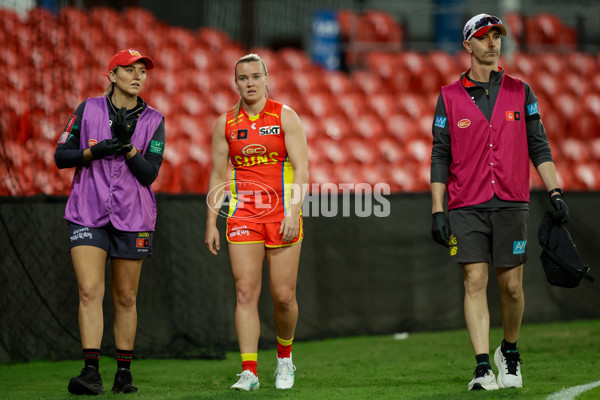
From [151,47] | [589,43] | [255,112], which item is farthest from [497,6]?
[255,112]

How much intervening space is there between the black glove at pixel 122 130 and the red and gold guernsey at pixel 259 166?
64 cm

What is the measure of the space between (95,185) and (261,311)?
3.28 meters

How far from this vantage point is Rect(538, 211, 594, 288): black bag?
15.8 feet

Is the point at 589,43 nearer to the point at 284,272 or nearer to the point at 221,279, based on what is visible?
the point at 221,279

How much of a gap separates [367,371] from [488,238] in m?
1.67

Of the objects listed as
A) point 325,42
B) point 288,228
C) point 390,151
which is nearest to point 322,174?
point 390,151

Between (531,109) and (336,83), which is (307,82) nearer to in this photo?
(336,83)

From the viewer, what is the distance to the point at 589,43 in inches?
655

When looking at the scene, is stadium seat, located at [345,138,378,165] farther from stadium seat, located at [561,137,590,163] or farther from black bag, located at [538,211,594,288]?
black bag, located at [538,211,594,288]

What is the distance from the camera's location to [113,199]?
16.1ft

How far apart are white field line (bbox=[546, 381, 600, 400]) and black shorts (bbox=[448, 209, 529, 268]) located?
754 mm

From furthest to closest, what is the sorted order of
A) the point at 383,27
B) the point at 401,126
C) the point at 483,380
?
the point at 383,27 < the point at 401,126 < the point at 483,380

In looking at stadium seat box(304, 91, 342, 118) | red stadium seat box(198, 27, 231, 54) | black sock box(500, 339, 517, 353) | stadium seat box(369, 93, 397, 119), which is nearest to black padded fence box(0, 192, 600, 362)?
black sock box(500, 339, 517, 353)

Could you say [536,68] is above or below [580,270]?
above
